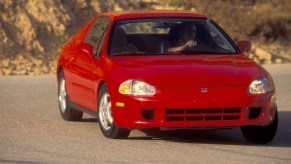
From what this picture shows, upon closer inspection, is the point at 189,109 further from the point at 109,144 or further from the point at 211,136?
the point at 211,136

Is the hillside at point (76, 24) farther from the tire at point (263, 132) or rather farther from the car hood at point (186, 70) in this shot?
the tire at point (263, 132)

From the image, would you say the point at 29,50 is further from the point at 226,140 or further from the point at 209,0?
the point at 226,140

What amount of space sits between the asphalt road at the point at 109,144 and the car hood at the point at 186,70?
2.28 feet

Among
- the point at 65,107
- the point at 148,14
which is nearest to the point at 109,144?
the point at 148,14

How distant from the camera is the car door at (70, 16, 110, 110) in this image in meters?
12.2

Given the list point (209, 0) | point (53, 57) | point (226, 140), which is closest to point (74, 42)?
point (226, 140)

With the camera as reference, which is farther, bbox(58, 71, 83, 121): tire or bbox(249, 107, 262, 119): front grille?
bbox(58, 71, 83, 121): tire

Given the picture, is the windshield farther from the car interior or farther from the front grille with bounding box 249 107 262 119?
the front grille with bounding box 249 107 262 119

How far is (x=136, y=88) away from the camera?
11.1m

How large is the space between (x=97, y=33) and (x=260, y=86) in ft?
8.56

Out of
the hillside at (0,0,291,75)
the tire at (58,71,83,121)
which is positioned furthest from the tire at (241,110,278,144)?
the hillside at (0,0,291,75)

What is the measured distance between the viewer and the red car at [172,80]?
1105 centimetres

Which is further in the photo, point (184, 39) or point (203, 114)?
point (184, 39)

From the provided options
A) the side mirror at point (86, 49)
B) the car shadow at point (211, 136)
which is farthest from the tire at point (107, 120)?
the side mirror at point (86, 49)
